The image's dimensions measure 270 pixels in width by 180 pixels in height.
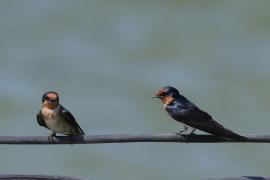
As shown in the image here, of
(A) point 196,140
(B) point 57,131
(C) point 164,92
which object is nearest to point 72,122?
(B) point 57,131

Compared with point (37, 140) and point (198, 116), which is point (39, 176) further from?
point (198, 116)

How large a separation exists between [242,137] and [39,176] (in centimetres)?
48

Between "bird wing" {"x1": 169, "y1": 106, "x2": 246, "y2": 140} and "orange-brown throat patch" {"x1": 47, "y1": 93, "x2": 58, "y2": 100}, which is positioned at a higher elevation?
"orange-brown throat patch" {"x1": 47, "y1": 93, "x2": 58, "y2": 100}

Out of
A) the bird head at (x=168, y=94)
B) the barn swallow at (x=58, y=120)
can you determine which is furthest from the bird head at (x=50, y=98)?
the bird head at (x=168, y=94)

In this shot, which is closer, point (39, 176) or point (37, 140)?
point (39, 176)

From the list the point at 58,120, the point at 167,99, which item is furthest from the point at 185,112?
the point at 58,120

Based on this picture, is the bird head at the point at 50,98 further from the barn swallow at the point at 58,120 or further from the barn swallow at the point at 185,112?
the barn swallow at the point at 185,112

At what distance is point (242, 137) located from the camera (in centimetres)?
171

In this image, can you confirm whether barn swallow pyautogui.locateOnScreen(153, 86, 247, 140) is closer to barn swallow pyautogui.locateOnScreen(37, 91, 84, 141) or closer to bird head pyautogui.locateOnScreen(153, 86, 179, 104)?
bird head pyautogui.locateOnScreen(153, 86, 179, 104)

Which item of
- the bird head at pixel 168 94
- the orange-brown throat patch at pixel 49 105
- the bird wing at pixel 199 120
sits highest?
the bird head at pixel 168 94

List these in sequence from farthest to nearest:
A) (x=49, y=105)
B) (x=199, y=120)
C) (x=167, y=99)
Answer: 1. (x=167, y=99)
2. (x=49, y=105)
3. (x=199, y=120)

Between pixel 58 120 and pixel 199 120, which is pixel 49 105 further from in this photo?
pixel 199 120

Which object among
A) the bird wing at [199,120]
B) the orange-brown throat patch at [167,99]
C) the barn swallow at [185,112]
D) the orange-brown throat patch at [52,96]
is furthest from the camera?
the orange-brown throat patch at [167,99]

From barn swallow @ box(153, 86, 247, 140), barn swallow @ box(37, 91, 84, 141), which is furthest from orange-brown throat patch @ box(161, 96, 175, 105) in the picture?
barn swallow @ box(37, 91, 84, 141)
